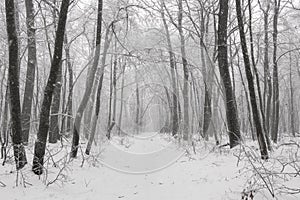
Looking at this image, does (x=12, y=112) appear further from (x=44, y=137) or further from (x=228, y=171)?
(x=228, y=171)

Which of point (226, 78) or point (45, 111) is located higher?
point (226, 78)

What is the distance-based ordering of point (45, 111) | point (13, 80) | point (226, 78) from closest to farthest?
point (13, 80)
point (45, 111)
point (226, 78)

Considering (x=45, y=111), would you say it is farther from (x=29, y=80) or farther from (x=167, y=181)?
(x=29, y=80)

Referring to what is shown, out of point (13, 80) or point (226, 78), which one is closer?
point (13, 80)

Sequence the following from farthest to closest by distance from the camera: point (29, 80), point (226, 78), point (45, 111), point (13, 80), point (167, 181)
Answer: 1. point (29, 80)
2. point (226, 78)
3. point (167, 181)
4. point (45, 111)
5. point (13, 80)

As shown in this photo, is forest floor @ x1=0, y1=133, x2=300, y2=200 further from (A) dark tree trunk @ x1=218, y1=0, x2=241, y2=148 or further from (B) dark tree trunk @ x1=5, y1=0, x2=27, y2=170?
(A) dark tree trunk @ x1=218, y1=0, x2=241, y2=148

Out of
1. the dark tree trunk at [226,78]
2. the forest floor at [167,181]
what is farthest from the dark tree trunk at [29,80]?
the dark tree trunk at [226,78]

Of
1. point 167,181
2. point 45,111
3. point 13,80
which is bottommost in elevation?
point 167,181

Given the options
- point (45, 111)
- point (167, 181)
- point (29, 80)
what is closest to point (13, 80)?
point (45, 111)

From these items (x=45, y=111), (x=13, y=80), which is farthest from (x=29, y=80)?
(x=45, y=111)

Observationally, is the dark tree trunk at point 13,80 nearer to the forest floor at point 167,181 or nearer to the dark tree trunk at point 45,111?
the dark tree trunk at point 45,111

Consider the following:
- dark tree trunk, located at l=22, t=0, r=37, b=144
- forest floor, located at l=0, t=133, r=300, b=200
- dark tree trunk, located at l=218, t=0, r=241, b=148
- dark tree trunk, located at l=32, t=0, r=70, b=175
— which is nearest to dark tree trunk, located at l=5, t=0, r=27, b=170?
dark tree trunk, located at l=32, t=0, r=70, b=175

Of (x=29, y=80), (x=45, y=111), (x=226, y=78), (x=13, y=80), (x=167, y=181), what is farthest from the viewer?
(x=29, y=80)

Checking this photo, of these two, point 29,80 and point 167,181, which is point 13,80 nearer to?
point 167,181
